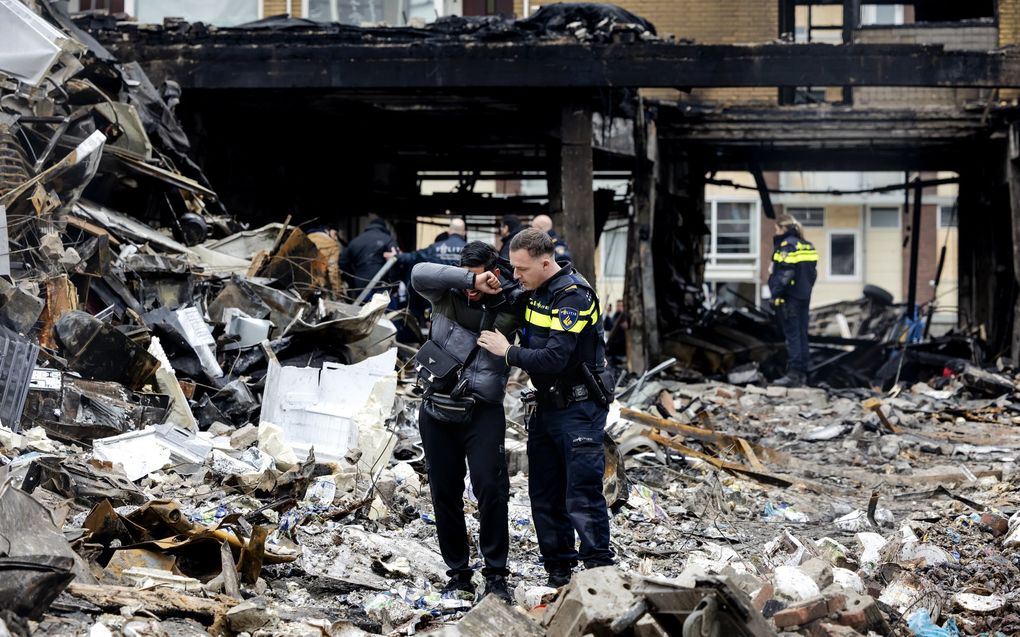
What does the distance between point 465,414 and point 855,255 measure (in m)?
32.7

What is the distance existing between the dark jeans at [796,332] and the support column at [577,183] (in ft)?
9.97

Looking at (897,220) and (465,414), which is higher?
(465,414)

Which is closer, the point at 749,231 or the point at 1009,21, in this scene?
the point at 1009,21

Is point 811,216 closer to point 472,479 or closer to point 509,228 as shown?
point 509,228

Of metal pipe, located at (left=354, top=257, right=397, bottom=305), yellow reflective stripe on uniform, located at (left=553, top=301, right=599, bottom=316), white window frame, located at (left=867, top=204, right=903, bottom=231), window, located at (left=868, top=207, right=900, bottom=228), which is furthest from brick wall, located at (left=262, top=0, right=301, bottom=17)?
window, located at (left=868, top=207, right=900, bottom=228)

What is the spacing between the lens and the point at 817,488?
26.9 ft

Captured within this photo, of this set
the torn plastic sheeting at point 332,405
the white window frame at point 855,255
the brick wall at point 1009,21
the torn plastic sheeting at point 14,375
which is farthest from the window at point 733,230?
the torn plastic sheeting at point 14,375

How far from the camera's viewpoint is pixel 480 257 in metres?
5.18

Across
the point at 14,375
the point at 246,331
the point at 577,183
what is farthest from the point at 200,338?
the point at 577,183

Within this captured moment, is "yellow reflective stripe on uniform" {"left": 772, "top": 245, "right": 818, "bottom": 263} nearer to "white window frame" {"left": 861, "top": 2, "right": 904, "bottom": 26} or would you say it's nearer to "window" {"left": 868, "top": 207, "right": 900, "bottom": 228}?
"white window frame" {"left": 861, "top": 2, "right": 904, "bottom": 26}

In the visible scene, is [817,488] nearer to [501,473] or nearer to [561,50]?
[501,473]

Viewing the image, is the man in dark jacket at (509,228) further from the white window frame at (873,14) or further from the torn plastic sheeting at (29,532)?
the white window frame at (873,14)

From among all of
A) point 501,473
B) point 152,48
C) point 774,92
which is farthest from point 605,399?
point 774,92

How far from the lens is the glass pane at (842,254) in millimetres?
35969
